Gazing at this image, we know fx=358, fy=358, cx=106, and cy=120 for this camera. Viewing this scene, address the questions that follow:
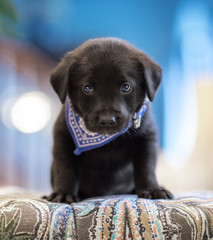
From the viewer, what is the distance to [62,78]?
1750 mm

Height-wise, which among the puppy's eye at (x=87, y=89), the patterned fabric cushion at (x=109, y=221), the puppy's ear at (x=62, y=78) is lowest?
the patterned fabric cushion at (x=109, y=221)

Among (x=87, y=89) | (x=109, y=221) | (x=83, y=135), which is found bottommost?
(x=109, y=221)

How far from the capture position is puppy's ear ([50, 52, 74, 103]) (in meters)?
1.73

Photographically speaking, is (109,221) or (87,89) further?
(87,89)

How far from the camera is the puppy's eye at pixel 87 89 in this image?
66.5 inches

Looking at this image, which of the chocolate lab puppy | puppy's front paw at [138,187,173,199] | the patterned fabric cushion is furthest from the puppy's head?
the patterned fabric cushion

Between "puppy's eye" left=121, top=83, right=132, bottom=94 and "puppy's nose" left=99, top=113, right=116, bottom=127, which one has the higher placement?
"puppy's eye" left=121, top=83, right=132, bottom=94

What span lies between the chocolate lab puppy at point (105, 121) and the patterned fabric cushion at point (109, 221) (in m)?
0.34

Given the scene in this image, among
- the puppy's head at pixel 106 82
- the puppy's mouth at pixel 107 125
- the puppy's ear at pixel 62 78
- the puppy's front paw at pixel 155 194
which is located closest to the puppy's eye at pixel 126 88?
the puppy's head at pixel 106 82

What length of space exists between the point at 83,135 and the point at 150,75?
44cm

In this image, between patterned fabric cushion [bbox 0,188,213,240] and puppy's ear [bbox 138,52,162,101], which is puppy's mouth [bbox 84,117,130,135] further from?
patterned fabric cushion [bbox 0,188,213,240]

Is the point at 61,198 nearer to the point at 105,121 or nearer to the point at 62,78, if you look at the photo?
the point at 105,121

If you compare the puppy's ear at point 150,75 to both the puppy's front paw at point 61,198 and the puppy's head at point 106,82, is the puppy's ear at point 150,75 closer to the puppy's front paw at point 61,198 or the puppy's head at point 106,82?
the puppy's head at point 106,82

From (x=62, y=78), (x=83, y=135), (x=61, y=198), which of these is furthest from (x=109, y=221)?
(x=62, y=78)
